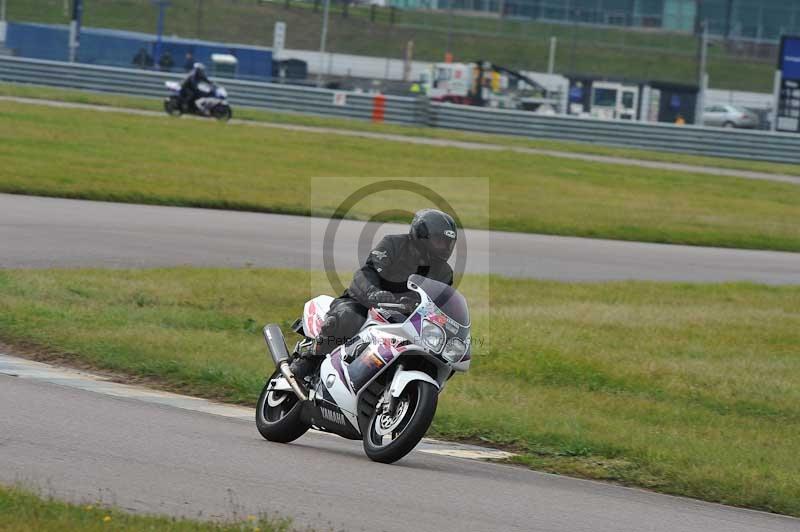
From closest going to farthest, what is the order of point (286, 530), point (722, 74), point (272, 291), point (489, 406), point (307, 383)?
point (286, 530) → point (307, 383) → point (489, 406) → point (272, 291) → point (722, 74)

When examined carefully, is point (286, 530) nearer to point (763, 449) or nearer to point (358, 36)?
point (763, 449)

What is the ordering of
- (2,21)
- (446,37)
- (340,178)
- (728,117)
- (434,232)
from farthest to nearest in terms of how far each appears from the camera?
(446,37), (2,21), (728,117), (340,178), (434,232)

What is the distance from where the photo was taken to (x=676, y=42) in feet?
252

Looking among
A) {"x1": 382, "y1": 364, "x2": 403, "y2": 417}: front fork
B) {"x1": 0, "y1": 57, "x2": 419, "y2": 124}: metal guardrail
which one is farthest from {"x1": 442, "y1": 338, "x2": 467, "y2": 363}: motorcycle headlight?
{"x1": 0, "y1": 57, "x2": 419, "y2": 124}: metal guardrail

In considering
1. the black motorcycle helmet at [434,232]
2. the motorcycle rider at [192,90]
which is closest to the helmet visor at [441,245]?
the black motorcycle helmet at [434,232]

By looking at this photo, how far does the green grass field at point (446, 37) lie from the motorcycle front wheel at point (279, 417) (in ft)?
214

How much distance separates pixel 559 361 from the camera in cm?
1071

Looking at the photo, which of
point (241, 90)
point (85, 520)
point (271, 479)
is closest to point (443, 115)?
point (241, 90)

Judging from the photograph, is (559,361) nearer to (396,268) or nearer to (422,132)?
(396,268)

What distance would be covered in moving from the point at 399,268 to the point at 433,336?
55 cm

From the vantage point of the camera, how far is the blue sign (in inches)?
1698

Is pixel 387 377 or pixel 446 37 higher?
pixel 446 37

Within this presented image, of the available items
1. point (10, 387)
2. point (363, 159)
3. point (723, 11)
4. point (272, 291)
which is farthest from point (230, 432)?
point (723, 11)

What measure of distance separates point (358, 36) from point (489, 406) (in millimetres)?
67512
